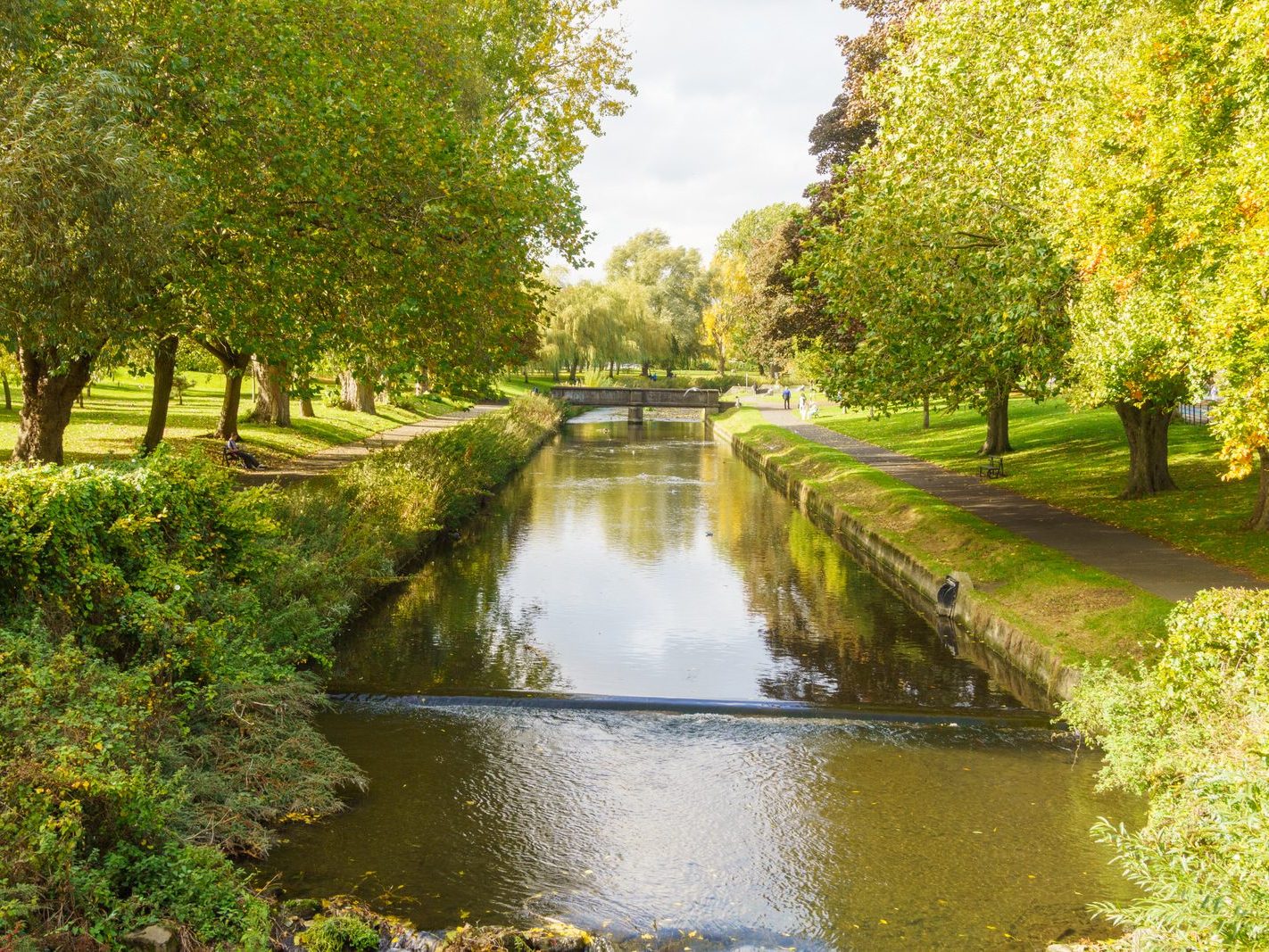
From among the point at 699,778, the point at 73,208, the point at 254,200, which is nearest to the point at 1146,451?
the point at 699,778

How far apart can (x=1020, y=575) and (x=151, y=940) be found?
13.3 m

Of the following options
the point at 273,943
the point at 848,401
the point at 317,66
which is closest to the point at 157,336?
the point at 317,66

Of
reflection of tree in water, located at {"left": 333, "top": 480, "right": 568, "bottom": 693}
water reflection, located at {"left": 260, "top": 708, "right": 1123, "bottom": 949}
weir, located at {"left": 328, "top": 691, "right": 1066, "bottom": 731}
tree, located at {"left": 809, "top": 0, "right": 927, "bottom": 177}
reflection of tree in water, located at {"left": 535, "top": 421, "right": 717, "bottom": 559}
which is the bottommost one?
water reflection, located at {"left": 260, "top": 708, "right": 1123, "bottom": 949}

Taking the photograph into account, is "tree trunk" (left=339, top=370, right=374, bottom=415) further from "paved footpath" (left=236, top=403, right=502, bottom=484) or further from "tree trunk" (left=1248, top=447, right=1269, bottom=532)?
"tree trunk" (left=1248, top=447, right=1269, bottom=532)

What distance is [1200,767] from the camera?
260 inches

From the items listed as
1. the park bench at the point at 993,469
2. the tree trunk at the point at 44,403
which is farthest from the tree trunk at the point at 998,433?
the tree trunk at the point at 44,403

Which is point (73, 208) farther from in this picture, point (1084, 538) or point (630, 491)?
point (630, 491)

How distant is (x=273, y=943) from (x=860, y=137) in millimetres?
29853

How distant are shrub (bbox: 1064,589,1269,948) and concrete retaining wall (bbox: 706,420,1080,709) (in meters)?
2.84

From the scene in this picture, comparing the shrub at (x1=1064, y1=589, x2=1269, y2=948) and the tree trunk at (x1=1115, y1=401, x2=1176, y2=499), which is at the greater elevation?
the tree trunk at (x1=1115, y1=401, x2=1176, y2=499)

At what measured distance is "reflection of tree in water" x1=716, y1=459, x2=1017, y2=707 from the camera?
42.9 ft

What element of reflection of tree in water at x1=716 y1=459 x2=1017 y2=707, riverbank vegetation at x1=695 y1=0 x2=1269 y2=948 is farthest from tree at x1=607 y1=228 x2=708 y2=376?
riverbank vegetation at x1=695 y1=0 x2=1269 y2=948

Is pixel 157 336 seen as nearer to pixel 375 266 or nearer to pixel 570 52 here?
pixel 375 266

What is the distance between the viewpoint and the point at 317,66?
1593cm
